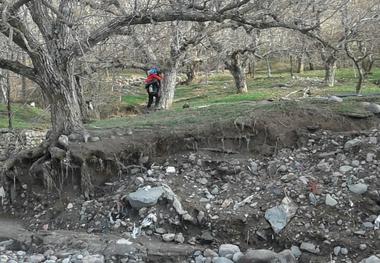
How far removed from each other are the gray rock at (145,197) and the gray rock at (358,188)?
110 inches

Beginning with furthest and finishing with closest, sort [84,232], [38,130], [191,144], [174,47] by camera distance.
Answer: [38,130], [174,47], [191,144], [84,232]

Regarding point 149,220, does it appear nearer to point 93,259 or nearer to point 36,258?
point 93,259

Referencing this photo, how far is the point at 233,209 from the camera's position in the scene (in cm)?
780

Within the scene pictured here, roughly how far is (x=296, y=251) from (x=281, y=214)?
0.63 metres

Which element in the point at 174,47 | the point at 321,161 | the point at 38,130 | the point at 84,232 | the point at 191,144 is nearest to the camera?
the point at 84,232

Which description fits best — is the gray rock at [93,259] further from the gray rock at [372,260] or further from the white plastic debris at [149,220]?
the gray rock at [372,260]

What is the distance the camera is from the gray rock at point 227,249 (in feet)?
23.0

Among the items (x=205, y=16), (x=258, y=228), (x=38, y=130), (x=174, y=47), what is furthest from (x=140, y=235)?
(x=38, y=130)

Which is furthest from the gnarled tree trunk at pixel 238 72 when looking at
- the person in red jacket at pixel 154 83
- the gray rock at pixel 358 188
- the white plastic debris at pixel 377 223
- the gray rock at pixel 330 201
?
the white plastic debris at pixel 377 223

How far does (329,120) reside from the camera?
31.4ft

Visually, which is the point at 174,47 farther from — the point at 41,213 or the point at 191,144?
the point at 41,213

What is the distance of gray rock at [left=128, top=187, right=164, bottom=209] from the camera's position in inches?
311

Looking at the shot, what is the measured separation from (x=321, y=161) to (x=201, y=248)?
2624 millimetres

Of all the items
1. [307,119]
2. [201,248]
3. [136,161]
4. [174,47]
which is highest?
[174,47]
